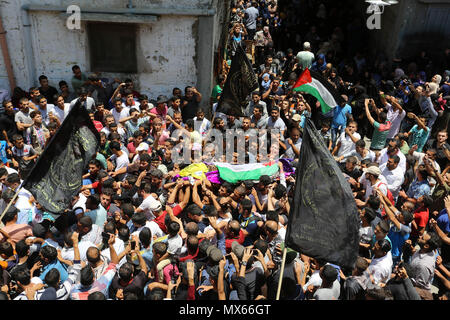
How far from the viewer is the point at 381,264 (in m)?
5.45

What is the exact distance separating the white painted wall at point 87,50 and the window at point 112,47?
0.15 meters

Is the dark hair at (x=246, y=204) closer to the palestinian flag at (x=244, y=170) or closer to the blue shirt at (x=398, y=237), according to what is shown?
the palestinian flag at (x=244, y=170)

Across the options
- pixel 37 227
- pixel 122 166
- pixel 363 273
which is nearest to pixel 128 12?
pixel 122 166

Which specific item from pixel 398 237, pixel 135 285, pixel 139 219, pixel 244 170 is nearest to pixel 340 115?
pixel 244 170

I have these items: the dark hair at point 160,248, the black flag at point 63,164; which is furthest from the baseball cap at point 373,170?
the black flag at point 63,164

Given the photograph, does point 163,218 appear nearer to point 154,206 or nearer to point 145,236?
point 154,206

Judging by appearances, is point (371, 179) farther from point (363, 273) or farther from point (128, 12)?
point (128, 12)

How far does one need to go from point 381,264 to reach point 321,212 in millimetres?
1328

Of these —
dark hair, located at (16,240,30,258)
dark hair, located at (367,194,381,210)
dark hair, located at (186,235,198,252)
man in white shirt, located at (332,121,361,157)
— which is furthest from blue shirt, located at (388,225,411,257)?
dark hair, located at (16,240,30,258)

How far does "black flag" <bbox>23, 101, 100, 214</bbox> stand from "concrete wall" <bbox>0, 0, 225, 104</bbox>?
4.83 meters

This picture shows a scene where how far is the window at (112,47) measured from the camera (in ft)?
34.0

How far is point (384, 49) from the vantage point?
13.8m

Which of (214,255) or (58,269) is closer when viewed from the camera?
(214,255)

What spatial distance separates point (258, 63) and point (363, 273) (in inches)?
394
